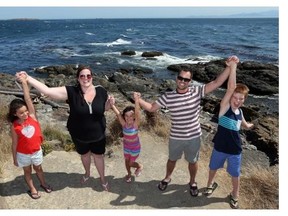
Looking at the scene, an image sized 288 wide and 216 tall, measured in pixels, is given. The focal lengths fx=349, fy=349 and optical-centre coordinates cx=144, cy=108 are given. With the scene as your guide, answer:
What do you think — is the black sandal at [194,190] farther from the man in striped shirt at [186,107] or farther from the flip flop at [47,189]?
the flip flop at [47,189]

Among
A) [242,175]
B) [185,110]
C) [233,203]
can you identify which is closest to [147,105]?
[185,110]

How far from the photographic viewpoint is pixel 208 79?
85.3 feet

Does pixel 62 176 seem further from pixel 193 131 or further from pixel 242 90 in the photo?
pixel 242 90

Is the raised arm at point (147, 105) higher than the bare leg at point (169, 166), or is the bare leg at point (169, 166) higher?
the raised arm at point (147, 105)

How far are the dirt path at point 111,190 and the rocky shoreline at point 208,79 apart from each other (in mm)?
5528

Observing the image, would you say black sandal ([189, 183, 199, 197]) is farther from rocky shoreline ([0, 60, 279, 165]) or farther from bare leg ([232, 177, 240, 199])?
rocky shoreline ([0, 60, 279, 165])

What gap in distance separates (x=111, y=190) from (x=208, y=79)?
846 inches

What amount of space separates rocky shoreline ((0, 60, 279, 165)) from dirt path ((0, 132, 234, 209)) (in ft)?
18.1

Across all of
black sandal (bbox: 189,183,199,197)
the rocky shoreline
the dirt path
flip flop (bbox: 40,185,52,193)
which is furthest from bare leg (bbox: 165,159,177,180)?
the rocky shoreline

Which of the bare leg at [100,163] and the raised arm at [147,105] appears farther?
the bare leg at [100,163]

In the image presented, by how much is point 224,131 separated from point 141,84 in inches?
694

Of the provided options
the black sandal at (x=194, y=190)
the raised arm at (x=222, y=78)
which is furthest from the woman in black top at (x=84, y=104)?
the black sandal at (x=194, y=190)

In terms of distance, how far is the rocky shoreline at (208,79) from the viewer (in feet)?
41.0

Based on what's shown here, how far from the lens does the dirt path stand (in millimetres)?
5121
